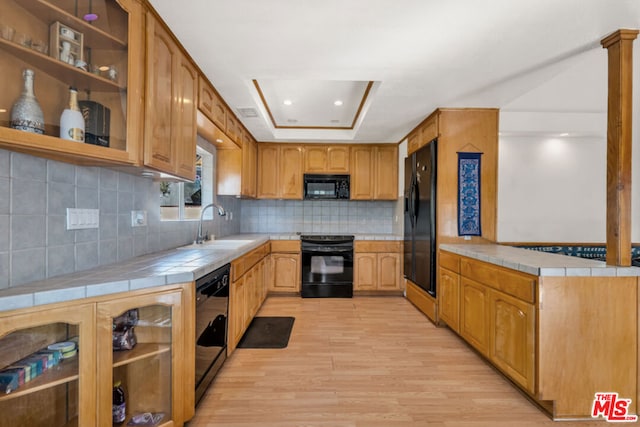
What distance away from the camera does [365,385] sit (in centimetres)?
192

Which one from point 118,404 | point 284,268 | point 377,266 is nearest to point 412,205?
point 377,266

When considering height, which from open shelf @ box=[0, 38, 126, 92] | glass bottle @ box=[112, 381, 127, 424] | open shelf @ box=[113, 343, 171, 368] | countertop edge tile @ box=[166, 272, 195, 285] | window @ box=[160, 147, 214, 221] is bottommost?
glass bottle @ box=[112, 381, 127, 424]

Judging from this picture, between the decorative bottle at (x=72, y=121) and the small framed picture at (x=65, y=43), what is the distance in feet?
0.44

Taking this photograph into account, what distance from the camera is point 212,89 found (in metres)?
2.42

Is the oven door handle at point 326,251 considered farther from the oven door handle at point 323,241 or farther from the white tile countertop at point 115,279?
the white tile countertop at point 115,279

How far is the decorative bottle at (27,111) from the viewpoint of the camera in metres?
1.10

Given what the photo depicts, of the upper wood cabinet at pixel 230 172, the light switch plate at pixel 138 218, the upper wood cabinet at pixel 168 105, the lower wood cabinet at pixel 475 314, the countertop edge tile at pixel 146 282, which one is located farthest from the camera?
the upper wood cabinet at pixel 230 172

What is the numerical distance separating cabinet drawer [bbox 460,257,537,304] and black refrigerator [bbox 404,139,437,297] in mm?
565

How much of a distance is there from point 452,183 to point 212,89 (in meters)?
2.43

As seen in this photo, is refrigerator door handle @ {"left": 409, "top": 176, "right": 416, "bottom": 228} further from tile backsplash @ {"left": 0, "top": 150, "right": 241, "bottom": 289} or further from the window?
tile backsplash @ {"left": 0, "top": 150, "right": 241, "bottom": 289}

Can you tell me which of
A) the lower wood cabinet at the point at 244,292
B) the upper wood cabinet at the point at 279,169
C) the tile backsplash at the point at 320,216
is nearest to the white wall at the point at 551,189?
the tile backsplash at the point at 320,216

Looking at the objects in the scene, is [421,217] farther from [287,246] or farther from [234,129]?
[234,129]

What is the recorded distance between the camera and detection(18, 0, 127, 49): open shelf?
1.17 m

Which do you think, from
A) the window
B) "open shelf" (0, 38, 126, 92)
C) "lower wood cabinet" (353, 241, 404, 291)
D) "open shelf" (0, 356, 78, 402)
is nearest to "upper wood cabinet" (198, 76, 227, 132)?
the window
